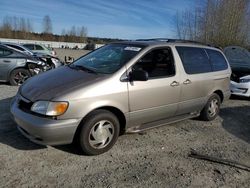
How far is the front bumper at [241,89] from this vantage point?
26.2 ft

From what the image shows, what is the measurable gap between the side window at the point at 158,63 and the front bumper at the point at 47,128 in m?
1.36

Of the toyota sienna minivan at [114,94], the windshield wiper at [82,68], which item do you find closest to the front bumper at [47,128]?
the toyota sienna minivan at [114,94]

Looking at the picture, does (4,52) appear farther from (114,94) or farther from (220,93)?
(220,93)

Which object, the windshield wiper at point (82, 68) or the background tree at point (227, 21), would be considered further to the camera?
the background tree at point (227, 21)

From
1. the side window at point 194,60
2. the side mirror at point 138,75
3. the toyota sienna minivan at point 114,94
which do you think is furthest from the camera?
the side window at point 194,60

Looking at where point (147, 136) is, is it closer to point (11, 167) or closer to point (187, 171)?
point (187, 171)

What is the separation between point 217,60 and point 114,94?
305 cm

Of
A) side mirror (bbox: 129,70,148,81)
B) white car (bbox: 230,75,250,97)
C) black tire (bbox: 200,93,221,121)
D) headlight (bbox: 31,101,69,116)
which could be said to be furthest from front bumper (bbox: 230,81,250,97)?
headlight (bbox: 31,101,69,116)

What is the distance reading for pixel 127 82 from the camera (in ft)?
13.4

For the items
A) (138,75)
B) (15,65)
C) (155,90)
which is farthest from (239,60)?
(15,65)

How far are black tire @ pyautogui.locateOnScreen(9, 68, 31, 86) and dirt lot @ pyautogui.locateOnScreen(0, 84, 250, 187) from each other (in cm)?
410

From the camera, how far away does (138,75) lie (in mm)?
4055

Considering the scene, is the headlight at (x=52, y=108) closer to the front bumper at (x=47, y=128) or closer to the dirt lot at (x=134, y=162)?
the front bumper at (x=47, y=128)

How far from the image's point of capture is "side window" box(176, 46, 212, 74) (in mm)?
5039
